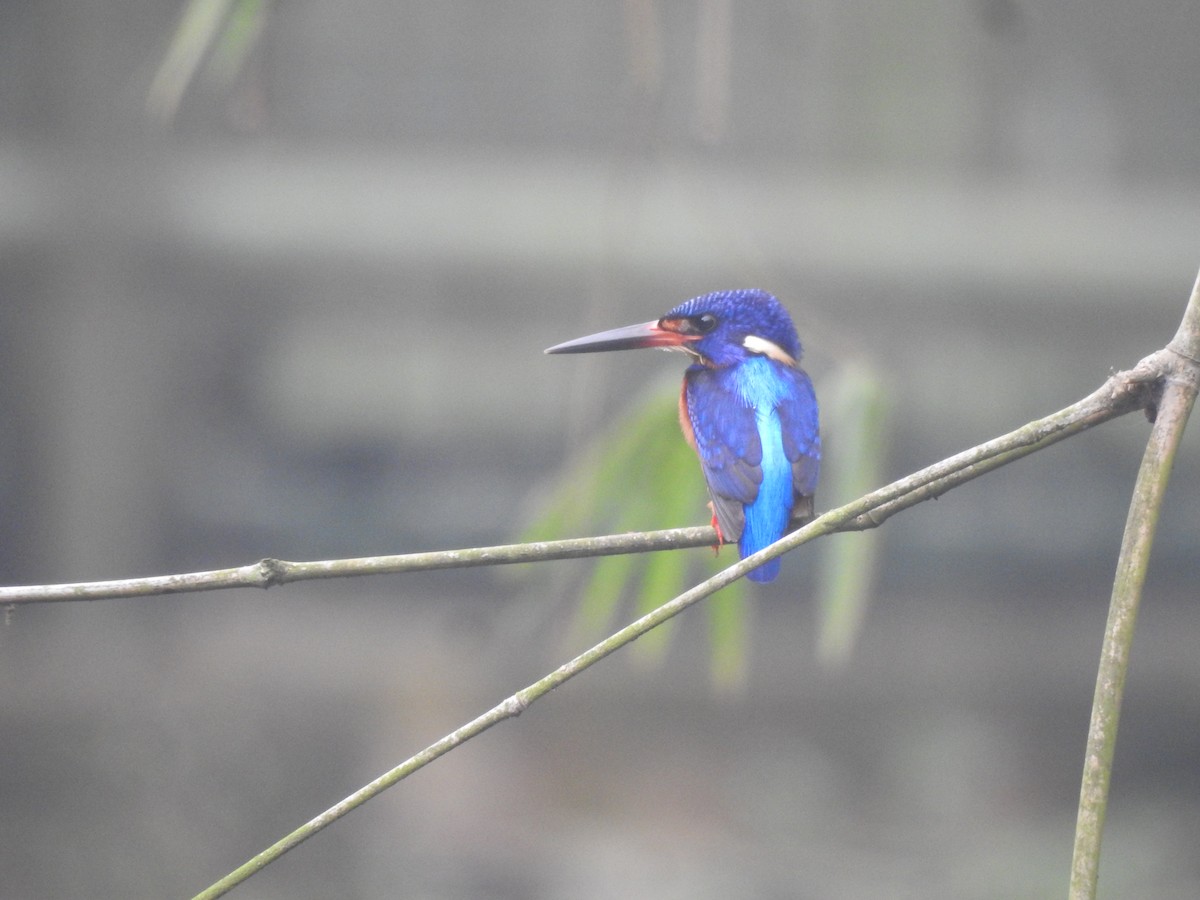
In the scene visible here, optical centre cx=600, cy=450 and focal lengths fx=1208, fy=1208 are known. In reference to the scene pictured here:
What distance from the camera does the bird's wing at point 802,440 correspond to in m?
2.04

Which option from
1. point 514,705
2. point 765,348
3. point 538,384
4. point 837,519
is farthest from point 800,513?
point 538,384

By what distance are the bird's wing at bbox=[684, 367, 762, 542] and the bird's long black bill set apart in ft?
0.36

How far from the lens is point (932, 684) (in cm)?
529

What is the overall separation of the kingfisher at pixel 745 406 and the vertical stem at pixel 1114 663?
832mm

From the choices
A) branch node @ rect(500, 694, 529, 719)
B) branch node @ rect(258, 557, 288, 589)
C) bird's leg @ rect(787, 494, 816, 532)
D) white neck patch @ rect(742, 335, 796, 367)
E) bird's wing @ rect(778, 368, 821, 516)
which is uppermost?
white neck patch @ rect(742, 335, 796, 367)

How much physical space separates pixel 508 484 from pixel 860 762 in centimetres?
199

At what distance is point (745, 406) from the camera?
2148 millimetres

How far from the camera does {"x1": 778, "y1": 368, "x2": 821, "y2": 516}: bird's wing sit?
204cm

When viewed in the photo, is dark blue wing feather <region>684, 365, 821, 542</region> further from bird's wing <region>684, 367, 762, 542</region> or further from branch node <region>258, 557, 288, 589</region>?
branch node <region>258, 557, 288, 589</region>

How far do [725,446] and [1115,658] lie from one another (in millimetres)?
1226

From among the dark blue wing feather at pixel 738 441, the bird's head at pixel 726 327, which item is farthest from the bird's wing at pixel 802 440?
the bird's head at pixel 726 327

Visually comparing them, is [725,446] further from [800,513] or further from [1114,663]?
[1114,663]

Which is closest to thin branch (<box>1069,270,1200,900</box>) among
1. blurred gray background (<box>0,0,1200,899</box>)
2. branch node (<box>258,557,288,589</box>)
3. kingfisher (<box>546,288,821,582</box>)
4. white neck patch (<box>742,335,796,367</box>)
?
branch node (<box>258,557,288,589</box>)

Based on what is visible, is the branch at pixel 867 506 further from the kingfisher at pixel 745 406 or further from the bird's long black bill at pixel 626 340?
the bird's long black bill at pixel 626 340
